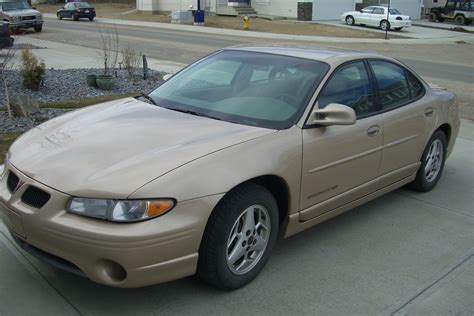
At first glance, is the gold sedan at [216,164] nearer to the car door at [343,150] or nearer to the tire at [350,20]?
the car door at [343,150]

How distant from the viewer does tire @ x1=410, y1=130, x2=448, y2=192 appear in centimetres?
512

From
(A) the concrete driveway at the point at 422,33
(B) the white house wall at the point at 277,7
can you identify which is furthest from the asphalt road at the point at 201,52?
(B) the white house wall at the point at 277,7

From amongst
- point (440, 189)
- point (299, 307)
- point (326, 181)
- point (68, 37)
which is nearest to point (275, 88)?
point (326, 181)

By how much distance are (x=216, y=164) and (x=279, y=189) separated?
641 millimetres

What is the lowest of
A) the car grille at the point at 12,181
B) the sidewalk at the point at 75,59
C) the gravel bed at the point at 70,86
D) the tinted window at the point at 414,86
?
the sidewalk at the point at 75,59

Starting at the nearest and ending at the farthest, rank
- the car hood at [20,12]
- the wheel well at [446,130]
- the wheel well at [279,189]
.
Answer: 1. the wheel well at [279,189]
2. the wheel well at [446,130]
3. the car hood at [20,12]

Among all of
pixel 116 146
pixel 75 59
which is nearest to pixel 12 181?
pixel 116 146

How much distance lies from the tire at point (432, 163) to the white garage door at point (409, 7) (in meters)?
44.3

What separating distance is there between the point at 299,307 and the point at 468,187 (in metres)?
3.22

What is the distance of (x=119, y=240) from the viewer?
2732 millimetres

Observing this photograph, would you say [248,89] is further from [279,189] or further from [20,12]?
[20,12]

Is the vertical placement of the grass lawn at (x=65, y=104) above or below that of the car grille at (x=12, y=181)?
below

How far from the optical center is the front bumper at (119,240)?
2.76 meters

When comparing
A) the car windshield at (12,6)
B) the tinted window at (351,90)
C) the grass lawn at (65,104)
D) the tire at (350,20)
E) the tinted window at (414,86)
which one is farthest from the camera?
the tire at (350,20)
